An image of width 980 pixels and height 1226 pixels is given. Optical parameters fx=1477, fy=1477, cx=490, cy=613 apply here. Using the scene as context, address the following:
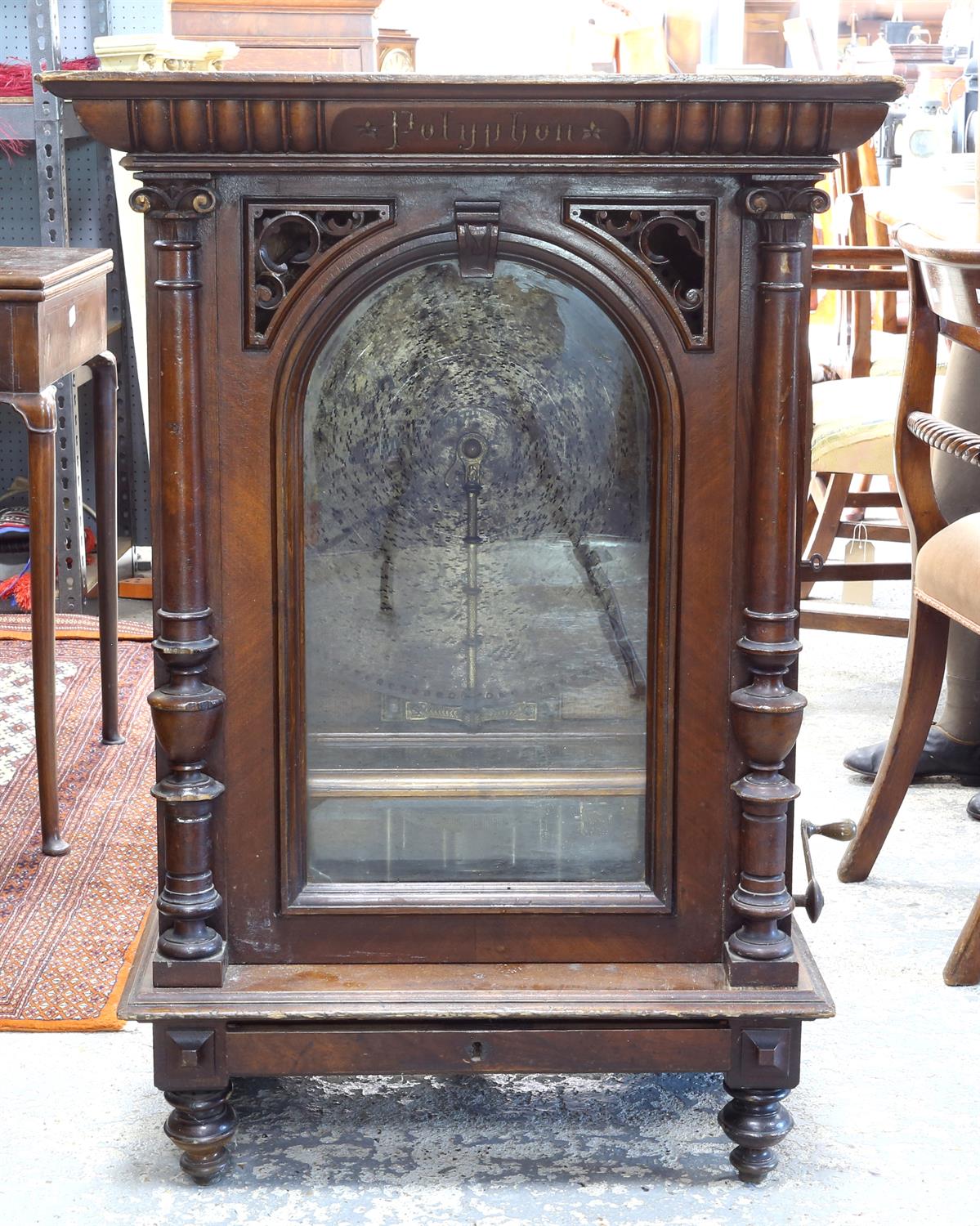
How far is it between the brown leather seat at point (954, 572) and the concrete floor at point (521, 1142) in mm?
465

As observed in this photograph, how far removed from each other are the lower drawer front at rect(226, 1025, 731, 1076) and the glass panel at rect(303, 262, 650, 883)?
14 centimetres

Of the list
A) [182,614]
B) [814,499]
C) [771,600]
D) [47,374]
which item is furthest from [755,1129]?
[814,499]

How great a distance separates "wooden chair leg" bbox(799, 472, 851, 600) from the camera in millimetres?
3202

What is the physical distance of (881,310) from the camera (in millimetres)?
3811

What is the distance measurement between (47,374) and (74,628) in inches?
48.9

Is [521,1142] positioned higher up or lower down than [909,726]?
lower down

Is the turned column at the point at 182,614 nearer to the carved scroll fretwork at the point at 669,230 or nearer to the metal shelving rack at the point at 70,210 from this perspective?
the carved scroll fretwork at the point at 669,230

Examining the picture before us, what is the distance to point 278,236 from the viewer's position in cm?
127

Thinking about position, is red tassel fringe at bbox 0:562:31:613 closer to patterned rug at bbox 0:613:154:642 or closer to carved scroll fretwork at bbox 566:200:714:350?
patterned rug at bbox 0:613:154:642

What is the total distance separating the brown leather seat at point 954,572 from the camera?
1.80 meters

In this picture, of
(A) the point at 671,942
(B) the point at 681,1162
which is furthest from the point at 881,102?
(B) the point at 681,1162

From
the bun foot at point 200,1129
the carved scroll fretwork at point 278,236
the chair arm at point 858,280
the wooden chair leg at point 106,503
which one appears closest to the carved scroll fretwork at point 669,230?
the carved scroll fretwork at point 278,236

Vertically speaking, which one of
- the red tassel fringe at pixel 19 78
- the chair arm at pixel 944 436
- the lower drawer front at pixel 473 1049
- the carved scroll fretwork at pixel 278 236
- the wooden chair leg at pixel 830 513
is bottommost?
the lower drawer front at pixel 473 1049

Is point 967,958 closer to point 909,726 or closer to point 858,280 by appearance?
point 909,726
